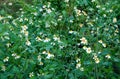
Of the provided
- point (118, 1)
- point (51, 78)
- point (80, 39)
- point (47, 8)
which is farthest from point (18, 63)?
point (118, 1)

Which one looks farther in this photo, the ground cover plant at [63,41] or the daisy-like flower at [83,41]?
the daisy-like flower at [83,41]

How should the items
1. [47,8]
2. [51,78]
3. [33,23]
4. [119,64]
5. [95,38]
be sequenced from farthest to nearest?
[47,8]
[33,23]
[95,38]
[119,64]
[51,78]

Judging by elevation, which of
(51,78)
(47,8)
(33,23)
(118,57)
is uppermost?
(47,8)

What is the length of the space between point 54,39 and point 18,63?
0.44 metres

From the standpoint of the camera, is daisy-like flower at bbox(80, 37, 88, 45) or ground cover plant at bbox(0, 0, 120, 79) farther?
daisy-like flower at bbox(80, 37, 88, 45)

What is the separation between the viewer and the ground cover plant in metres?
2.76

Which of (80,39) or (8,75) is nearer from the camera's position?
(8,75)

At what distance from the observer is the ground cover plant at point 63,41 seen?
9.05 feet

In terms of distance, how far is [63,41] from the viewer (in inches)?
120

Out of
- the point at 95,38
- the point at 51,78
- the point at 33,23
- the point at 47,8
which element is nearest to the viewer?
the point at 51,78

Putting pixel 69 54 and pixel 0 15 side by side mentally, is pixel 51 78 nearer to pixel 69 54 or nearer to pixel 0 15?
pixel 69 54

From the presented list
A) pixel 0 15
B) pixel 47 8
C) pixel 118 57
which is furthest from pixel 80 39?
pixel 0 15

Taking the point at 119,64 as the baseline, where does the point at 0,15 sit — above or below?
above

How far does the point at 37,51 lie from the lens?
2.94 m
